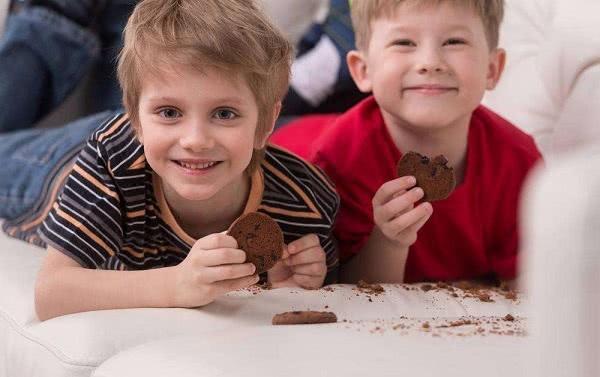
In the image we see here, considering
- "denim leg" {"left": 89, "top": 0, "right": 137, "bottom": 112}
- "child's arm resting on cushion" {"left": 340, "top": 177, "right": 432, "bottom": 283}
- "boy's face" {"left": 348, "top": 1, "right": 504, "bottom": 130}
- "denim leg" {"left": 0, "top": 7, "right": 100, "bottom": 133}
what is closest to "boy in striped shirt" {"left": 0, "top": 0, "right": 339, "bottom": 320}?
"child's arm resting on cushion" {"left": 340, "top": 177, "right": 432, "bottom": 283}

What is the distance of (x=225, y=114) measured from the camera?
1.62 meters

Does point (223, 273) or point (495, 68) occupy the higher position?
point (495, 68)

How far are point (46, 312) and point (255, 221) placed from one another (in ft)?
1.08

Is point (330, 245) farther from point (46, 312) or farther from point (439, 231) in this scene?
point (46, 312)

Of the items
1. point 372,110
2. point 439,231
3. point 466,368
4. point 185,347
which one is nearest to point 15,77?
point 372,110

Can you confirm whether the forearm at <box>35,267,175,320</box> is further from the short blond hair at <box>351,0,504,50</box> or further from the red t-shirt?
the short blond hair at <box>351,0,504,50</box>

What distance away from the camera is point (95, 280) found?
1.60 metres

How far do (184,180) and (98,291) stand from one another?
201mm

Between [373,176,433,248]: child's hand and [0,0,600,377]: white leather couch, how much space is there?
97mm

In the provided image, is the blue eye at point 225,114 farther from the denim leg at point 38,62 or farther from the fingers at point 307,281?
the denim leg at point 38,62

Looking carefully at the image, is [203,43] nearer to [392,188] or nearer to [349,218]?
[392,188]

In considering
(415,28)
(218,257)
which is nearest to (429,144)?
(415,28)

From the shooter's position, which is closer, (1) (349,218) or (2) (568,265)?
(2) (568,265)

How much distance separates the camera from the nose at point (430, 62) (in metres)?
1.86
